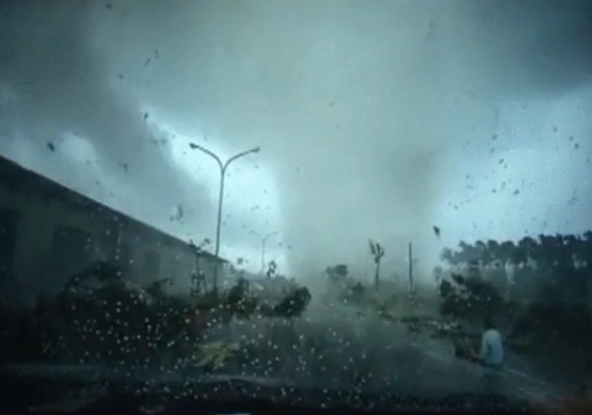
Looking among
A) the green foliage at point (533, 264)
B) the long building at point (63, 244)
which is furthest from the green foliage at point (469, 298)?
the long building at point (63, 244)

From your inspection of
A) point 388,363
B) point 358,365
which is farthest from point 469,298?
point 358,365

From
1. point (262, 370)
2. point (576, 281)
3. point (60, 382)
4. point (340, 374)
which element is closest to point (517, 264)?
point (576, 281)

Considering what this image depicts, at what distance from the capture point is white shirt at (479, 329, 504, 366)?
4125 millimetres

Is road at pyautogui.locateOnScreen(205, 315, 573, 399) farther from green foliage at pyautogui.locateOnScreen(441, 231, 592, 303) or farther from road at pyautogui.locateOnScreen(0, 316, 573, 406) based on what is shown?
green foliage at pyautogui.locateOnScreen(441, 231, 592, 303)

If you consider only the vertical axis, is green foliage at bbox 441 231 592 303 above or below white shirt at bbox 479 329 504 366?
above

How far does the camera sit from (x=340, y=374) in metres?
4.03

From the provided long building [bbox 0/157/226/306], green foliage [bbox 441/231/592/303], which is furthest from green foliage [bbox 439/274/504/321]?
long building [bbox 0/157/226/306]

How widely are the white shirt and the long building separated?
1.75 metres

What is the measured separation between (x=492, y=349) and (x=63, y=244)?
9.07ft

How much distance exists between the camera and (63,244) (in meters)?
4.18

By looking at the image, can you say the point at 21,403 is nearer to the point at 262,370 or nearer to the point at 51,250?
the point at 51,250

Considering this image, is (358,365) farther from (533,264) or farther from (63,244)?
(63,244)

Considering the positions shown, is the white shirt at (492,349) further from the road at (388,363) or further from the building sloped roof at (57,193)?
the building sloped roof at (57,193)

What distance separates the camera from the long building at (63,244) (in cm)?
412
